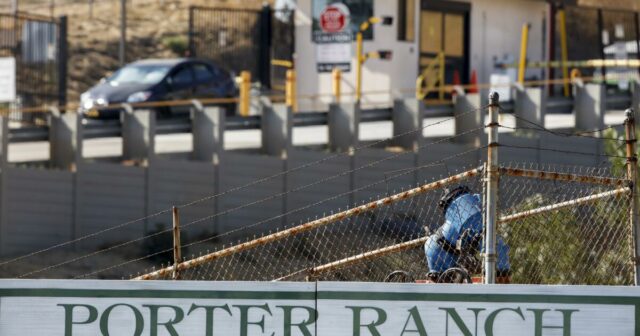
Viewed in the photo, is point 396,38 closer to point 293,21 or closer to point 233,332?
point 293,21

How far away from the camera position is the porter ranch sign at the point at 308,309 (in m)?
9.88

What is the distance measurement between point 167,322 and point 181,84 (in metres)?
19.0

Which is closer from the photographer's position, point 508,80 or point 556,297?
point 556,297

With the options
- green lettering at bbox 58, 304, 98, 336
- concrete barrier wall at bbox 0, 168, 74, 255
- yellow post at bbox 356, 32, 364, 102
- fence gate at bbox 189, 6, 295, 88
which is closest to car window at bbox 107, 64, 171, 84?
yellow post at bbox 356, 32, 364, 102

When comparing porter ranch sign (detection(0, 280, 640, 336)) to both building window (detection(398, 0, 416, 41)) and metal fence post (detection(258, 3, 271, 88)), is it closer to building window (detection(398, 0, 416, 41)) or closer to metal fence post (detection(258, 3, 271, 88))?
building window (detection(398, 0, 416, 41))

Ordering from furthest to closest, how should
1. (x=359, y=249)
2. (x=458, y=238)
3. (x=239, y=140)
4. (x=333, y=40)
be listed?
(x=333, y=40), (x=239, y=140), (x=359, y=249), (x=458, y=238)

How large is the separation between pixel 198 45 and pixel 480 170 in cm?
3013

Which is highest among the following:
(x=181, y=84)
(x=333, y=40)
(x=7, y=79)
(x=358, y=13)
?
(x=358, y=13)

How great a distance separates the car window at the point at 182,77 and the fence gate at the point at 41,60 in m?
3.54

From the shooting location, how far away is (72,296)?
9992 mm

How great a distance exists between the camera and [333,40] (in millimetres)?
30203

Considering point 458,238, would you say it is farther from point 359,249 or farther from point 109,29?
point 109,29

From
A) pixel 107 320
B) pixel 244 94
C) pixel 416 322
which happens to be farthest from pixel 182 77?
pixel 416 322

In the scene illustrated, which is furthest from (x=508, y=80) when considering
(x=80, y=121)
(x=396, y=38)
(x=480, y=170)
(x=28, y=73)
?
(x=480, y=170)
